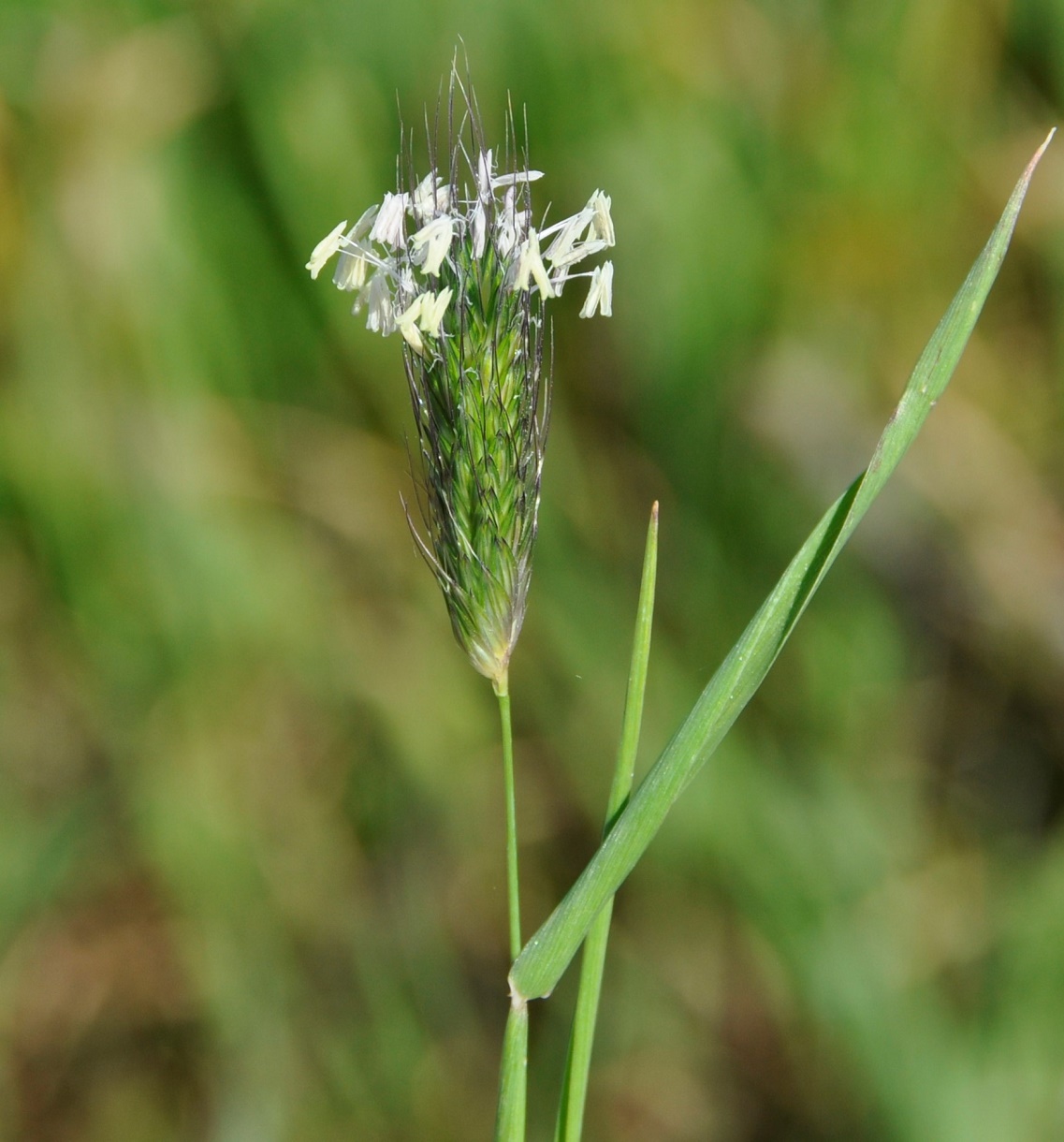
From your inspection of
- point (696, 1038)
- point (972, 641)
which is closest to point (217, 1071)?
point (696, 1038)

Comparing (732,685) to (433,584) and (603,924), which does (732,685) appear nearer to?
(603,924)

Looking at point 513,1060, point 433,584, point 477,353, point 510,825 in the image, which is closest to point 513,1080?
point 513,1060

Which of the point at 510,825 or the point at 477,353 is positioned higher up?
the point at 477,353

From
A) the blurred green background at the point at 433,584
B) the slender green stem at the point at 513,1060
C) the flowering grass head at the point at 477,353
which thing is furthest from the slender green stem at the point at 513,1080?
the blurred green background at the point at 433,584

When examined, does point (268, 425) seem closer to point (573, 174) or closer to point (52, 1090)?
point (573, 174)

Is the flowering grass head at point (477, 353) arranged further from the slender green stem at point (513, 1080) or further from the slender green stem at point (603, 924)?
the slender green stem at point (513, 1080)

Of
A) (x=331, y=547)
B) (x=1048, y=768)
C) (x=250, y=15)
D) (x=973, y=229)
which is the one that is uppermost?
(x=250, y=15)
